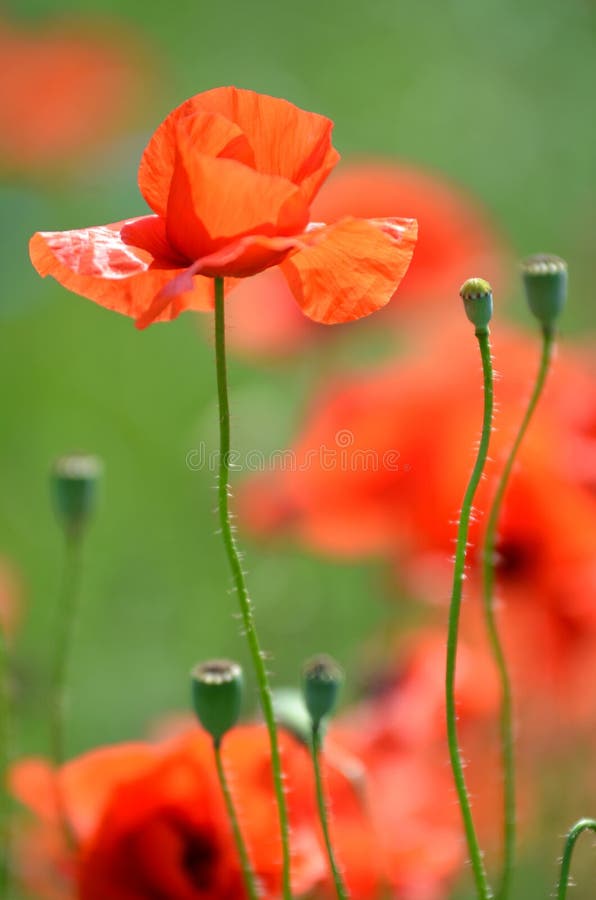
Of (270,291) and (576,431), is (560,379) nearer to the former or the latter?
(576,431)

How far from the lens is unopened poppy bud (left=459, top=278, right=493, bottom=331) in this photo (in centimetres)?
40

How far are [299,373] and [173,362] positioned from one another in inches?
23.6

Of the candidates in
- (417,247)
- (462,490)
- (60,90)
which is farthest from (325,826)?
(60,90)

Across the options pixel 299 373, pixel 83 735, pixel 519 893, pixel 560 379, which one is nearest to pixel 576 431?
pixel 560 379

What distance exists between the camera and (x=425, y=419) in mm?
732

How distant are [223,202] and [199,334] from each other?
165cm

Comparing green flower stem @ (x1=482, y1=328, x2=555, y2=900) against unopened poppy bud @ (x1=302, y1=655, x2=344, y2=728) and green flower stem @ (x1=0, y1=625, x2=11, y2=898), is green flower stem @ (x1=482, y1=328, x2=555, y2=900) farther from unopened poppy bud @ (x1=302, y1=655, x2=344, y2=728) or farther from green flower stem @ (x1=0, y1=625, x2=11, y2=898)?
green flower stem @ (x1=0, y1=625, x2=11, y2=898)

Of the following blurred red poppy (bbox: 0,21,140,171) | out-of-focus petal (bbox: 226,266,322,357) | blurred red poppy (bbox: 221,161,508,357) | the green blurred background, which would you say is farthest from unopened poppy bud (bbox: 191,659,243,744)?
blurred red poppy (bbox: 0,21,140,171)

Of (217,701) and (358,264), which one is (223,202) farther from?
(217,701)

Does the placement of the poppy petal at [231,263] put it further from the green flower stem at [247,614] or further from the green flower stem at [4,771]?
the green flower stem at [4,771]

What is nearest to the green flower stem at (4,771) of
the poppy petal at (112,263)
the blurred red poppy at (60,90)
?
the poppy petal at (112,263)

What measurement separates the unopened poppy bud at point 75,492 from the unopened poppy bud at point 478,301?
23 cm

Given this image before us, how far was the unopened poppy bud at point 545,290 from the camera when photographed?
1.46ft

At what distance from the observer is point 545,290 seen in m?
0.45
